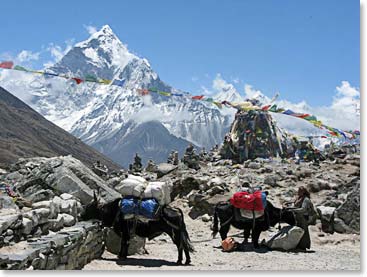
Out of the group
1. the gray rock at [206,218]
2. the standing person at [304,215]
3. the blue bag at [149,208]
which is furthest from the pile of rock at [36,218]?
the gray rock at [206,218]

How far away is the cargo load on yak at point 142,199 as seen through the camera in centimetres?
788

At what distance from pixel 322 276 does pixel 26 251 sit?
141 inches

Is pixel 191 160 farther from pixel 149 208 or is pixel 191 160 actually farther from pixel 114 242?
pixel 149 208

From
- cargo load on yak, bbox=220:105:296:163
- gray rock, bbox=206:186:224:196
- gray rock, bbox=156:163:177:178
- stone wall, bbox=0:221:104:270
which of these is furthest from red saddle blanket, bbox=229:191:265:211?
cargo load on yak, bbox=220:105:296:163

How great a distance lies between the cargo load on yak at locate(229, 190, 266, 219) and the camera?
9.52 m

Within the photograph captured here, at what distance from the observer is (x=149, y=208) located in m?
7.84

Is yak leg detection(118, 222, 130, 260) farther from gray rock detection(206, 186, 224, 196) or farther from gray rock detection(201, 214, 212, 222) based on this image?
gray rock detection(206, 186, 224, 196)

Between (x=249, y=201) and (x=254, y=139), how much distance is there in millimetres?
27814

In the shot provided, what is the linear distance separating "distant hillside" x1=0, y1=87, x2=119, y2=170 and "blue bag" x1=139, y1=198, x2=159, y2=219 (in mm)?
103508

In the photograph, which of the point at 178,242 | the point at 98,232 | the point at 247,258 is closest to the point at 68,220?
the point at 98,232

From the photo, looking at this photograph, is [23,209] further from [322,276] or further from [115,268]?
[322,276]

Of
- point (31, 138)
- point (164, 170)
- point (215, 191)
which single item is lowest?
point (215, 191)

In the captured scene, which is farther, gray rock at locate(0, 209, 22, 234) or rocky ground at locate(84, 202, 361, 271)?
rocky ground at locate(84, 202, 361, 271)

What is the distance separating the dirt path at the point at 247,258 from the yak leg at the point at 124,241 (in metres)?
0.13
